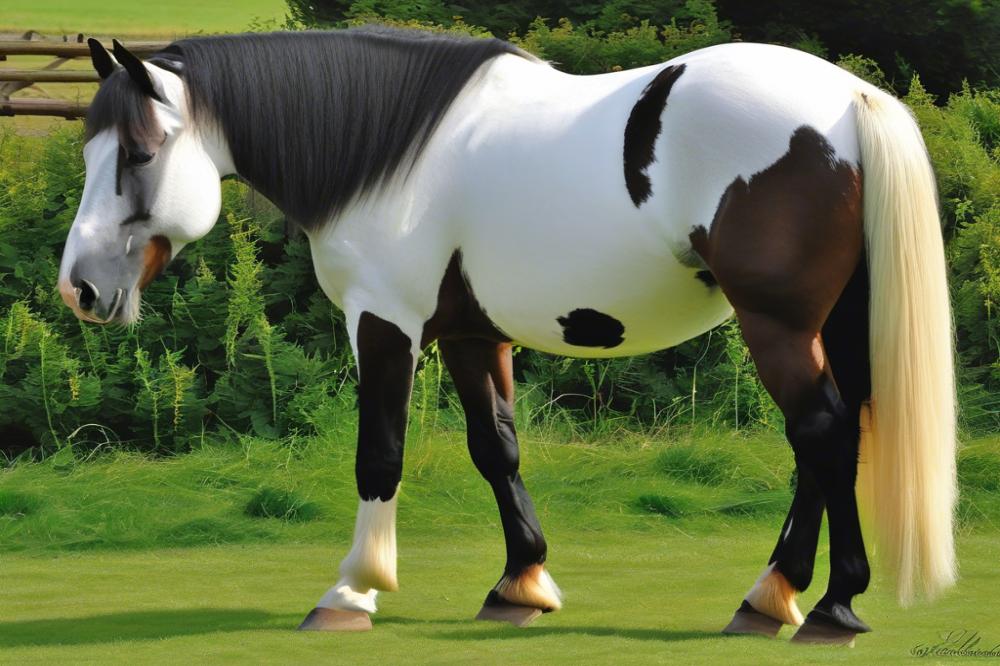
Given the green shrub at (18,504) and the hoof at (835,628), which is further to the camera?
the green shrub at (18,504)

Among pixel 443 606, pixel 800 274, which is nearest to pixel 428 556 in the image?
pixel 443 606

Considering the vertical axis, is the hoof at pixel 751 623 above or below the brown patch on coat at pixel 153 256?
below

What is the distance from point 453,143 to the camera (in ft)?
15.1

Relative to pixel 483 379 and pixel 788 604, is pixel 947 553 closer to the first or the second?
pixel 788 604

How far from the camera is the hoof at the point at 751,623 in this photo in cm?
433

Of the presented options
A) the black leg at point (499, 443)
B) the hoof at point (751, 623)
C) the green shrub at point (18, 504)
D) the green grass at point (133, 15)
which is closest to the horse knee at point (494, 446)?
the black leg at point (499, 443)

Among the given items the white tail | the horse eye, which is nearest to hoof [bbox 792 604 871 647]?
the white tail

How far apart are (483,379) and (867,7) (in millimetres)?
8116

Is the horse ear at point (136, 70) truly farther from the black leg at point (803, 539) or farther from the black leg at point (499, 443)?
the black leg at point (803, 539)

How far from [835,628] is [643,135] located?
5.09ft

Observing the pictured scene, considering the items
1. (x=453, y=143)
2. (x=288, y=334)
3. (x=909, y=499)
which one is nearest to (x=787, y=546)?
(x=909, y=499)

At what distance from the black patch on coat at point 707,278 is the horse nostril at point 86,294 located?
194 centimetres

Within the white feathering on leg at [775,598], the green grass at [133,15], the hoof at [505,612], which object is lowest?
the green grass at [133,15]

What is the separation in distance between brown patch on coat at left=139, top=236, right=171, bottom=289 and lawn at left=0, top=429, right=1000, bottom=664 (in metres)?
1.18
